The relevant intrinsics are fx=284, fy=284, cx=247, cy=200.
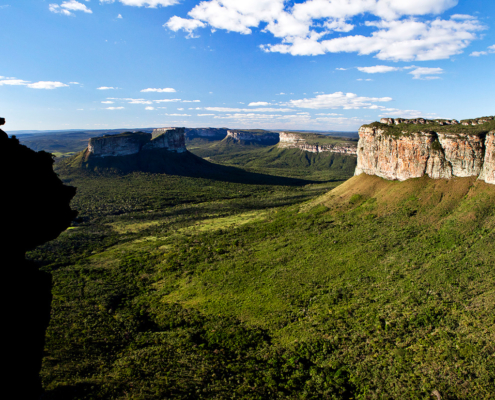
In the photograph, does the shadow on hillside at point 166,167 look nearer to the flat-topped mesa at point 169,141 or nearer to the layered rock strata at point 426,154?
the flat-topped mesa at point 169,141

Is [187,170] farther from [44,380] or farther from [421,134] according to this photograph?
[44,380]

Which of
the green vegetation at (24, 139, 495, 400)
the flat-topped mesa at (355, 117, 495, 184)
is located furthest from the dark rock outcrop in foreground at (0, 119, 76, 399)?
the flat-topped mesa at (355, 117, 495, 184)

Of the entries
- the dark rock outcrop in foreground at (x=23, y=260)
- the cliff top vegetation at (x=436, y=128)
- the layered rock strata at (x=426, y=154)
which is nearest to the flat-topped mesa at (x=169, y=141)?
the layered rock strata at (x=426, y=154)

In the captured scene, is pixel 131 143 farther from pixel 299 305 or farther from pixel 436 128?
pixel 299 305

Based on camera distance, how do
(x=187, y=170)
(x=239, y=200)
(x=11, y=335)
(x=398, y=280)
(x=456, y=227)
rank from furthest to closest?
(x=187, y=170), (x=239, y=200), (x=456, y=227), (x=398, y=280), (x=11, y=335)

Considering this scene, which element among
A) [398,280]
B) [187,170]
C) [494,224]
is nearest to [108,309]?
[398,280]

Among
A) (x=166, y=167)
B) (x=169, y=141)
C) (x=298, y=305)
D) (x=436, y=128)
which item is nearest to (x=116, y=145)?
(x=166, y=167)
